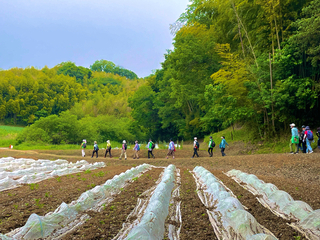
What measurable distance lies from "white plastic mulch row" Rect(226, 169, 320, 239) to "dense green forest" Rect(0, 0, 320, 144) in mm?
9165

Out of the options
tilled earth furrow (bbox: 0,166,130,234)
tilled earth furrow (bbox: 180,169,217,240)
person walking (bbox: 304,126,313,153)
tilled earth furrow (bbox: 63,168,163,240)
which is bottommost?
tilled earth furrow (bbox: 180,169,217,240)

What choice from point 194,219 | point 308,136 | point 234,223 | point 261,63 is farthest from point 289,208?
point 261,63

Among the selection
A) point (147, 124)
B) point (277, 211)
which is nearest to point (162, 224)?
point (277, 211)

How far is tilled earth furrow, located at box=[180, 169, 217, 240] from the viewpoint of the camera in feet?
12.0

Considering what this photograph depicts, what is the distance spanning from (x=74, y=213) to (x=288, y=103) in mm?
13568

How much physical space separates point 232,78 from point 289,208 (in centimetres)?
1530

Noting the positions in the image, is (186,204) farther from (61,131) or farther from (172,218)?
(61,131)

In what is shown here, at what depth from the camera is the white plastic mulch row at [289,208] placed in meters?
3.44

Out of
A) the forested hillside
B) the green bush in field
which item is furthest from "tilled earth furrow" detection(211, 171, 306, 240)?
the green bush in field

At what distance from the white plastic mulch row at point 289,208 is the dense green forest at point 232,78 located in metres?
9.17

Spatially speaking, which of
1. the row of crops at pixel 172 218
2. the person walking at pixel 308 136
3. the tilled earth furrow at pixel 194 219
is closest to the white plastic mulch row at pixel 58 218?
the row of crops at pixel 172 218

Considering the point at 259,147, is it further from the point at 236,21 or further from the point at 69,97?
the point at 69,97

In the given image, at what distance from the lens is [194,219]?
14.3ft

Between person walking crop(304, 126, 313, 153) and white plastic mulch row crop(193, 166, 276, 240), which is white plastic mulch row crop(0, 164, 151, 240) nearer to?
white plastic mulch row crop(193, 166, 276, 240)
